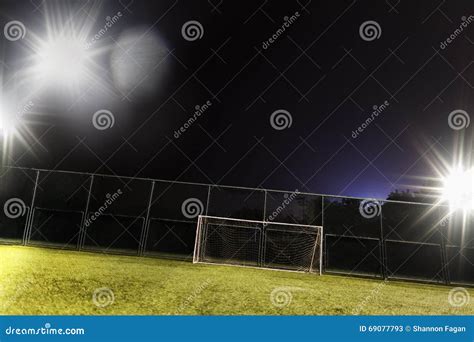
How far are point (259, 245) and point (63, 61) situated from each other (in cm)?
1081

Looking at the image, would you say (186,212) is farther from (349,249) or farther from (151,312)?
(151,312)

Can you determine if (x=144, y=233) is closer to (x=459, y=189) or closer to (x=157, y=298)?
(x=157, y=298)

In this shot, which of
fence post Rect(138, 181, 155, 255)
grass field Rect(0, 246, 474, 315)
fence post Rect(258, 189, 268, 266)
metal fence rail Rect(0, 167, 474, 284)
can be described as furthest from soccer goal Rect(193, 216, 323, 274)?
grass field Rect(0, 246, 474, 315)

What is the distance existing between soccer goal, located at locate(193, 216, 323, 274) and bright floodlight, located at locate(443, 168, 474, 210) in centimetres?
561

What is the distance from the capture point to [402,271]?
1149cm

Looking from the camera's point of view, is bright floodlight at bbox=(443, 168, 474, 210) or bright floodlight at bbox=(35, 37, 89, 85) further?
bright floodlight at bbox=(35, 37, 89, 85)

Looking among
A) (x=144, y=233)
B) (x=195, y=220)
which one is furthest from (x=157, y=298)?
(x=195, y=220)

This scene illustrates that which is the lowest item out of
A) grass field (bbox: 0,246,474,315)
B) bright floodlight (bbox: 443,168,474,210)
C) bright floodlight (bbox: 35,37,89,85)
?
grass field (bbox: 0,246,474,315)

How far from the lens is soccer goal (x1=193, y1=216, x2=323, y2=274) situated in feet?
38.0

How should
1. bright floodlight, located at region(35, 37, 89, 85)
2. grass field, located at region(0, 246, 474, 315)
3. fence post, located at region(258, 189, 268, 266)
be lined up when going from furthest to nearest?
bright floodlight, located at region(35, 37, 89, 85), fence post, located at region(258, 189, 268, 266), grass field, located at region(0, 246, 474, 315)

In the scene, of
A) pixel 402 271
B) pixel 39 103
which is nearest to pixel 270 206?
pixel 402 271

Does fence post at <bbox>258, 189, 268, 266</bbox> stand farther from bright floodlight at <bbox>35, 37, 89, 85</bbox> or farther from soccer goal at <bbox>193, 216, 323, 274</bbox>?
bright floodlight at <bbox>35, 37, 89, 85</bbox>

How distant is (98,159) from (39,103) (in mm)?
3403

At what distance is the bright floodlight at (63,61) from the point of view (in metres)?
12.8
